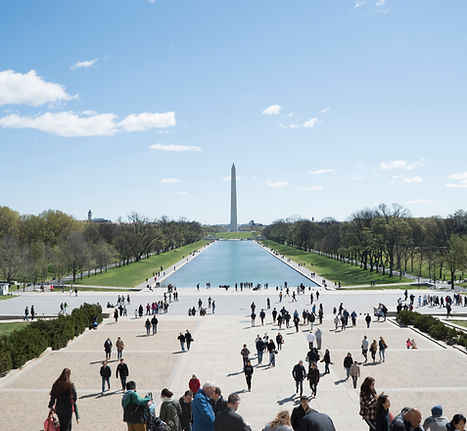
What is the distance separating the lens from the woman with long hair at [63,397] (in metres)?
9.19

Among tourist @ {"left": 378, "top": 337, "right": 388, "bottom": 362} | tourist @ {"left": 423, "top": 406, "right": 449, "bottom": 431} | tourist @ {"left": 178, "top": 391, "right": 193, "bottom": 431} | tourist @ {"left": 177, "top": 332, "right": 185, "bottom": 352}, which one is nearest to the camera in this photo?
tourist @ {"left": 423, "top": 406, "right": 449, "bottom": 431}

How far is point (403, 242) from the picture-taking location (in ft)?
217

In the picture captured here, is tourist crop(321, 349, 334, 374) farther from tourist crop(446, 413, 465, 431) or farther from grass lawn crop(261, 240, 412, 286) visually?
grass lawn crop(261, 240, 412, 286)

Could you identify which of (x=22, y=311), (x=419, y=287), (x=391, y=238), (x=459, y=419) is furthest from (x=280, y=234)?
(x=459, y=419)

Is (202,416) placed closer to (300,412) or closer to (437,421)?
(300,412)

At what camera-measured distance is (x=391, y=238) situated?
65562 millimetres

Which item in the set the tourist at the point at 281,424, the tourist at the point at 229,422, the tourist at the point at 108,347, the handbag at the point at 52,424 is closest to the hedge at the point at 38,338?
the tourist at the point at 108,347

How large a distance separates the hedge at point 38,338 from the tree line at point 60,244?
116ft

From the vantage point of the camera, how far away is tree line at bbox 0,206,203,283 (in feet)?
194

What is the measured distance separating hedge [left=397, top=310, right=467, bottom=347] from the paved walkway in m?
0.78

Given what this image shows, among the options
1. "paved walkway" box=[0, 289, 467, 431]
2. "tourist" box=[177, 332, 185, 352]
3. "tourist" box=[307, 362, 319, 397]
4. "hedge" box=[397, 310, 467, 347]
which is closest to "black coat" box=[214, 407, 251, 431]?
"paved walkway" box=[0, 289, 467, 431]

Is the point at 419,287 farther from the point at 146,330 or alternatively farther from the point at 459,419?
the point at 459,419

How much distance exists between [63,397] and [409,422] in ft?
23.6

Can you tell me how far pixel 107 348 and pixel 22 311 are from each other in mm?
21916
